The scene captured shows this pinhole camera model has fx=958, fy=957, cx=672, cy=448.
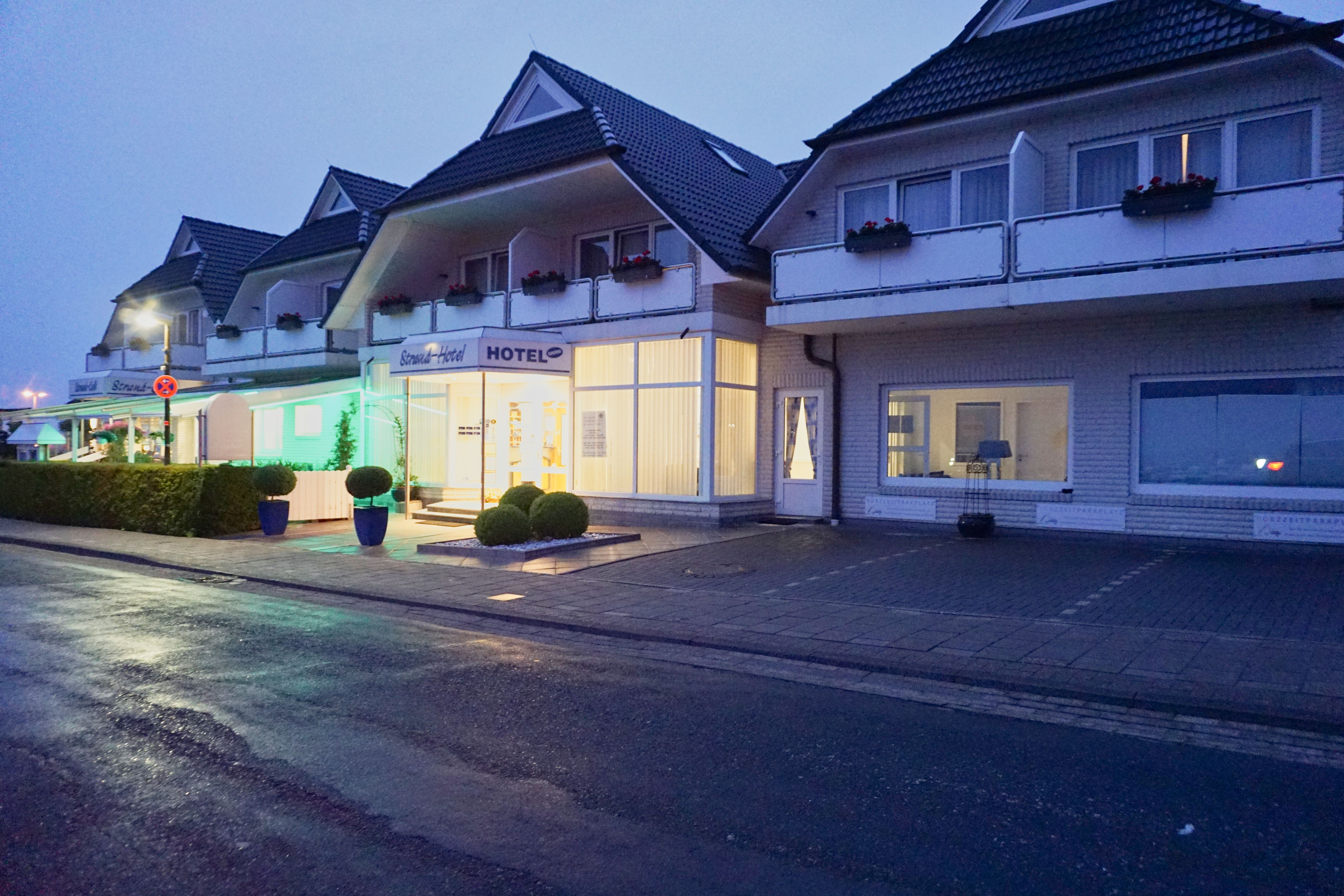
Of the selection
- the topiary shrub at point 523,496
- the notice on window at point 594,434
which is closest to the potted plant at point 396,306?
the notice on window at point 594,434

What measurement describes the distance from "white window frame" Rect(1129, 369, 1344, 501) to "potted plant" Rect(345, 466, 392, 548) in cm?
1074

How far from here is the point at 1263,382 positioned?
13.1 metres

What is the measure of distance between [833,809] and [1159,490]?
11334 millimetres

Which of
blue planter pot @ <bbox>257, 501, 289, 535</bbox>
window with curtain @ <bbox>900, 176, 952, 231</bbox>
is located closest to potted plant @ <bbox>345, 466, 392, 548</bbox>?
blue planter pot @ <bbox>257, 501, 289, 535</bbox>

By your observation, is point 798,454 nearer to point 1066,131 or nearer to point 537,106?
point 1066,131

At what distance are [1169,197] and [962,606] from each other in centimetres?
640

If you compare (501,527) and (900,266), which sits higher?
(900,266)

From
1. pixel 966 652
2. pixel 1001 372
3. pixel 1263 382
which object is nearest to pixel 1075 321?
pixel 1001 372

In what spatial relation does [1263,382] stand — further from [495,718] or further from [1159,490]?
[495,718]

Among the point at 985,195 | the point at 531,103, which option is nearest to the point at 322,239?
the point at 531,103

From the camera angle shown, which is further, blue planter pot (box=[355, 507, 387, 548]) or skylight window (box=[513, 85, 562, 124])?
skylight window (box=[513, 85, 562, 124])

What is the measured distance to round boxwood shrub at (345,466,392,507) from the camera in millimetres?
15125

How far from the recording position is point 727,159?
21.3 metres

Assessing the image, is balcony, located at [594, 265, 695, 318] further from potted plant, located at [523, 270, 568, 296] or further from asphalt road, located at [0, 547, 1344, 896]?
asphalt road, located at [0, 547, 1344, 896]
